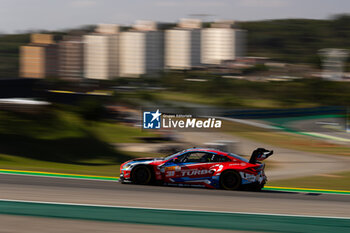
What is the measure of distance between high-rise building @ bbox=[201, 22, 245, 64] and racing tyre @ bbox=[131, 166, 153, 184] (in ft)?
349

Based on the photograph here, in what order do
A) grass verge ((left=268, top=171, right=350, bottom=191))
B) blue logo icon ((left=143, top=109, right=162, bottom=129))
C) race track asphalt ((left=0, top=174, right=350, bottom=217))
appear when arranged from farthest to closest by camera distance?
1. blue logo icon ((left=143, top=109, right=162, bottom=129))
2. grass verge ((left=268, top=171, right=350, bottom=191))
3. race track asphalt ((left=0, top=174, right=350, bottom=217))

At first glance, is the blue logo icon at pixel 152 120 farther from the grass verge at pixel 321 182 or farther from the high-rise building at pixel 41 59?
the high-rise building at pixel 41 59

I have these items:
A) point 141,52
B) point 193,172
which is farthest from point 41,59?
point 193,172

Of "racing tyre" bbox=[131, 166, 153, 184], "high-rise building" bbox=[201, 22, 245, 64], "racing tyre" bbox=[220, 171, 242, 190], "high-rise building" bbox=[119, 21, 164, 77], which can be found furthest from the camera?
"high-rise building" bbox=[201, 22, 245, 64]

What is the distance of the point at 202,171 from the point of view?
37.0 ft

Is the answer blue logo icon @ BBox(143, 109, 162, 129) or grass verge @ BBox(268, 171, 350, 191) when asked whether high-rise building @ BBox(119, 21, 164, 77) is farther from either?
grass verge @ BBox(268, 171, 350, 191)

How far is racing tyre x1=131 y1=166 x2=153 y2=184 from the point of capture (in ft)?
37.3

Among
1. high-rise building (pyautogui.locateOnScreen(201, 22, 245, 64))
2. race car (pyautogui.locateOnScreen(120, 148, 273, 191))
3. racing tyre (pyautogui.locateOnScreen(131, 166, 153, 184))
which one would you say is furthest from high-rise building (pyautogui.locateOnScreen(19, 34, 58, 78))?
race car (pyautogui.locateOnScreen(120, 148, 273, 191))

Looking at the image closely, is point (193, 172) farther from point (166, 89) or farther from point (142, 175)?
point (166, 89)

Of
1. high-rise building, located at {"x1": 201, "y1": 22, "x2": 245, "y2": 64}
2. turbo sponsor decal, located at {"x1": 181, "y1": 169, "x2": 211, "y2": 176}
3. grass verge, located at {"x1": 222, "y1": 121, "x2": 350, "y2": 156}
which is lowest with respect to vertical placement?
grass verge, located at {"x1": 222, "y1": 121, "x2": 350, "y2": 156}

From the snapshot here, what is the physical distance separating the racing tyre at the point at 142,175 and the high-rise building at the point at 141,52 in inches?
3638

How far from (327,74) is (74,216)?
83571 millimetres

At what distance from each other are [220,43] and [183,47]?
452 inches

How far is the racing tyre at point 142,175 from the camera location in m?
11.4
